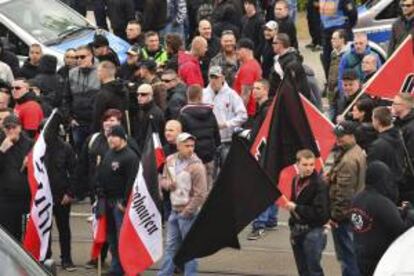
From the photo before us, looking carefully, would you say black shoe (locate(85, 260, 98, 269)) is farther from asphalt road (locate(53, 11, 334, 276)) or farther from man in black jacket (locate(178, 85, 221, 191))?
man in black jacket (locate(178, 85, 221, 191))

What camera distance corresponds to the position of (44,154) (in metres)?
12.8

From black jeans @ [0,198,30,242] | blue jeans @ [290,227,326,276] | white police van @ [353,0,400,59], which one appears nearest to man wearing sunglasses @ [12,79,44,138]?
black jeans @ [0,198,30,242]

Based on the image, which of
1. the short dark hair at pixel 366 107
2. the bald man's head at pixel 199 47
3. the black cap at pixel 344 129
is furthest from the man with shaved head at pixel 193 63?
the black cap at pixel 344 129

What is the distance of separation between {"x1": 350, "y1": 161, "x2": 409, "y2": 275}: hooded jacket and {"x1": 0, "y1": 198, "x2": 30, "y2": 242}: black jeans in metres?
3.70

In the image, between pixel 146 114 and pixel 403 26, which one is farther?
pixel 403 26

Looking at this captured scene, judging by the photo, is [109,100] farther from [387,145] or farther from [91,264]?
[387,145]

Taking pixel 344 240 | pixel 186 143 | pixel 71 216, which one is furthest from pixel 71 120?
pixel 344 240

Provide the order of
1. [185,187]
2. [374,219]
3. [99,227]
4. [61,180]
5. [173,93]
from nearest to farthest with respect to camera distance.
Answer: [374,219] → [185,187] → [99,227] → [61,180] → [173,93]

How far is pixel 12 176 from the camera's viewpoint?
1295 centimetres

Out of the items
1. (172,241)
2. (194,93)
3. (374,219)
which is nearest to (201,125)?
(194,93)

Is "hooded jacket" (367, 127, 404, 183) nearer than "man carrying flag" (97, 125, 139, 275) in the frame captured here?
Yes

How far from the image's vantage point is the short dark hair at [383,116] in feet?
40.5

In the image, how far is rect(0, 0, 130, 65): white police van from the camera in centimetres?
1916

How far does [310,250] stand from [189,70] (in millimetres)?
5206
